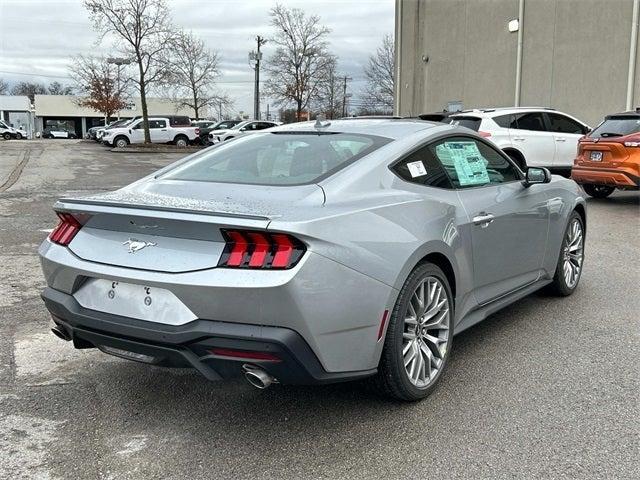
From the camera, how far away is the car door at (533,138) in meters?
13.1

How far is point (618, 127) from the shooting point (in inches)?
416

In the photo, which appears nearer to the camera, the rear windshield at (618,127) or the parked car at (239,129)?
the rear windshield at (618,127)

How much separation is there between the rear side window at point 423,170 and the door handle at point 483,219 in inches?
10.5

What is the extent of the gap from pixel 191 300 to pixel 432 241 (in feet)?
4.44

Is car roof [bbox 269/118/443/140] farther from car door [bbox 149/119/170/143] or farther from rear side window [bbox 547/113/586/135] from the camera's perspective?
car door [bbox 149/119/170/143]

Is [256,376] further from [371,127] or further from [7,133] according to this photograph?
[7,133]

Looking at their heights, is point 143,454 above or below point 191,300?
below

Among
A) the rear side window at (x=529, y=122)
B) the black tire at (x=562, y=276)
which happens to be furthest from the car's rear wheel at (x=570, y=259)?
the rear side window at (x=529, y=122)

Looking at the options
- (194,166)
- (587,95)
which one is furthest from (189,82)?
(194,166)

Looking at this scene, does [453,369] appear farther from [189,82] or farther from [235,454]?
[189,82]

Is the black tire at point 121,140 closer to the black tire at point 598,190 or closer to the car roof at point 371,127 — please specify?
the black tire at point 598,190

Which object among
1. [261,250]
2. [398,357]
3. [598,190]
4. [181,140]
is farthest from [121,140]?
[261,250]

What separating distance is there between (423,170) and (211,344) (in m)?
1.73

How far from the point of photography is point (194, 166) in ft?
13.1
